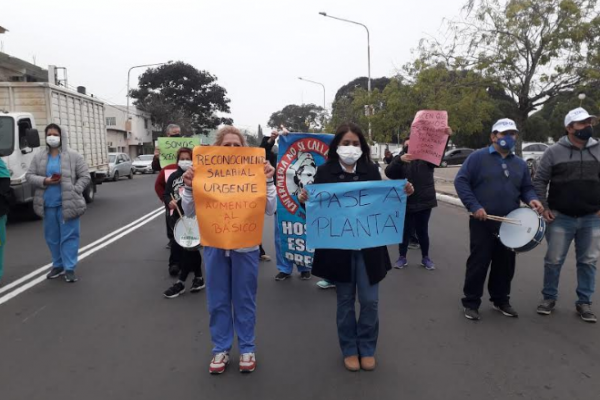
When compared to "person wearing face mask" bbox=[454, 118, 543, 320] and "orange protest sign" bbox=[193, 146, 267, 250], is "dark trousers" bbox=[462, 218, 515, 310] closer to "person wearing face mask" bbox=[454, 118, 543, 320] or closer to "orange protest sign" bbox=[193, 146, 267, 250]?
"person wearing face mask" bbox=[454, 118, 543, 320]

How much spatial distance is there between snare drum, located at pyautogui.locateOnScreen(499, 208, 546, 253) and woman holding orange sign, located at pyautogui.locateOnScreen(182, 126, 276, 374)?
2342mm

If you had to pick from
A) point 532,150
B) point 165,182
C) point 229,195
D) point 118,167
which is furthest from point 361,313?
point 532,150

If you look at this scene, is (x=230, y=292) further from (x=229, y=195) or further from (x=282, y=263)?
(x=282, y=263)

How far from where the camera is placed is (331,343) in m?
4.13

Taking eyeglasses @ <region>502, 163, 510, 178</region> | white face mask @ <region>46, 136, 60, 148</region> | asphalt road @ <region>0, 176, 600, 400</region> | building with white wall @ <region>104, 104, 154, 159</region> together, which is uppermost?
building with white wall @ <region>104, 104, 154, 159</region>

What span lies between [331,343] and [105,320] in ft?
7.61

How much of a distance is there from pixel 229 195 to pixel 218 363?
127 centimetres

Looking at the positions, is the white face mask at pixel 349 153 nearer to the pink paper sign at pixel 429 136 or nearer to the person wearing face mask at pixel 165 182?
the pink paper sign at pixel 429 136

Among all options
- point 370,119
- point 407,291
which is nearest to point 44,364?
point 407,291

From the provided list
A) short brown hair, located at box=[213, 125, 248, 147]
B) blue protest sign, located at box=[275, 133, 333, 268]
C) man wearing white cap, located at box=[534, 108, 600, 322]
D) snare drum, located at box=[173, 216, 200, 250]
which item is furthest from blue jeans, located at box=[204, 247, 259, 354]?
man wearing white cap, located at box=[534, 108, 600, 322]

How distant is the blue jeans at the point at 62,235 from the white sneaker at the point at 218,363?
11.2ft

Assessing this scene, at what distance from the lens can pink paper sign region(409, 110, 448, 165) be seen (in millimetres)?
5523

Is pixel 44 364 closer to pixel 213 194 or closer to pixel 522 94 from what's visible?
pixel 213 194

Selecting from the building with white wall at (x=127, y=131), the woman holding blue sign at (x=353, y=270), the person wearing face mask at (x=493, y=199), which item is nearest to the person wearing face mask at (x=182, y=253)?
the woman holding blue sign at (x=353, y=270)
